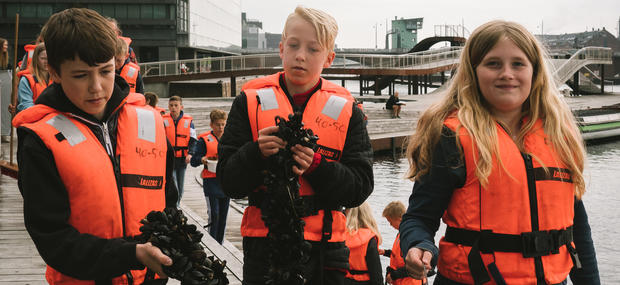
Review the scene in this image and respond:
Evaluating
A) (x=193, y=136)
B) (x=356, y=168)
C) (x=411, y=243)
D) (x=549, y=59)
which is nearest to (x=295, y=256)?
(x=411, y=243)

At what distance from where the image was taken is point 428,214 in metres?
2.38

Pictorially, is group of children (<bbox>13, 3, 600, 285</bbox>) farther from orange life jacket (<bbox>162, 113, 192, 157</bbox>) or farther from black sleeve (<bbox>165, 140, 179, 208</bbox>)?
orange life jacket (<bbox>162, 113, 192, 157</bbox>)

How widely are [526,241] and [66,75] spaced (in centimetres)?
173

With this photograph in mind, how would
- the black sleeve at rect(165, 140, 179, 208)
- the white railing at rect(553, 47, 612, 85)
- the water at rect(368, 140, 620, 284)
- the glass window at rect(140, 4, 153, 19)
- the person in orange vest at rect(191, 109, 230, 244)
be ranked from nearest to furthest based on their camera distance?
the black sleeve at rect(165, 140, 179, 208)
the person in orange vest at rect(191, 109, 230, 244)
the water at rect(368, 140, 620, 284)
the white railing at rect(553, 47, 612, 85)
the glass window at rect(140, 4, 153, 19)

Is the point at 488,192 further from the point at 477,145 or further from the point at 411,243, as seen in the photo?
the point at 411,243

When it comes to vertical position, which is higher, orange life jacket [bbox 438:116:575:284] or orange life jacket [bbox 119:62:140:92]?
orange life jacket [bbox 119:62:140:92]

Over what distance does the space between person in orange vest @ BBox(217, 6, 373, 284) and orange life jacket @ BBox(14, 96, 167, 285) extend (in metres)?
0.31

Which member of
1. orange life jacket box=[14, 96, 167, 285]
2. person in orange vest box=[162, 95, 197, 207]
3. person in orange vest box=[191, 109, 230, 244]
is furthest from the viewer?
person in orange vest box=[162, 95, 197, 207]

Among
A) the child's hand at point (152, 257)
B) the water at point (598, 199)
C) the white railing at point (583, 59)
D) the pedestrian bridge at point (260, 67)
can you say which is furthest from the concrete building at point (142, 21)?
the child's hand at point (152, 257)

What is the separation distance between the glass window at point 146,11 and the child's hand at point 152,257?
58.6 metres

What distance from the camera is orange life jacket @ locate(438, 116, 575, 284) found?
2.25m

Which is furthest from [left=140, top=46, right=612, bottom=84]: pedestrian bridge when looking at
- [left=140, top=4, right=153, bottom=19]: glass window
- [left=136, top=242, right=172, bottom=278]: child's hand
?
[left=136, top=242, right=172, bottom=278]: child's hand

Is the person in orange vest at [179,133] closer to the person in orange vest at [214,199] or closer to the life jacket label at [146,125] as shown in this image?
the person in orange vest at [214,199]

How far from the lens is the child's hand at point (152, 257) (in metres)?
1.87
